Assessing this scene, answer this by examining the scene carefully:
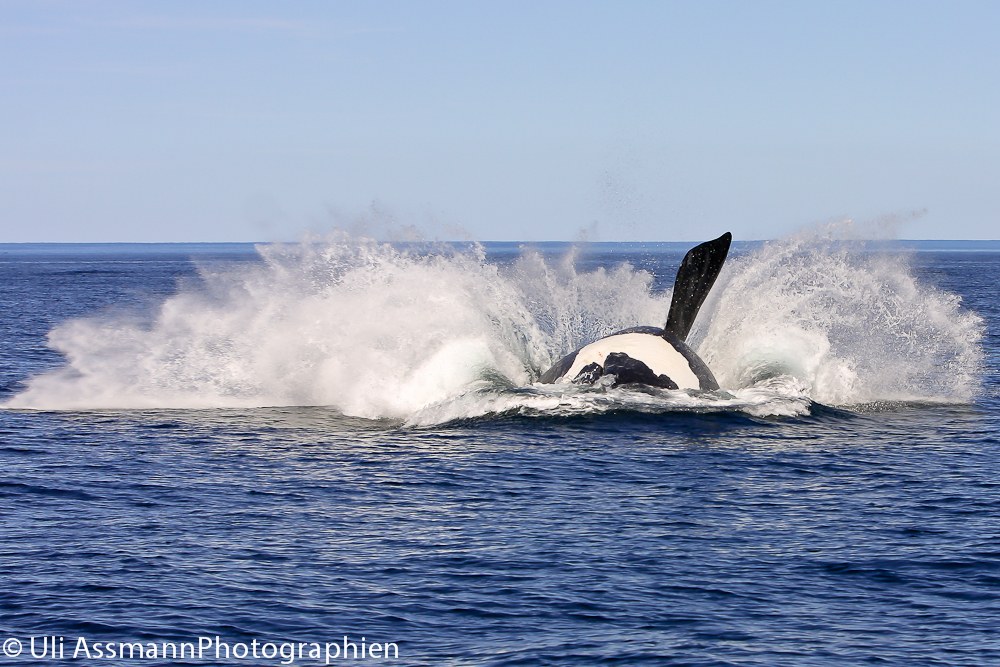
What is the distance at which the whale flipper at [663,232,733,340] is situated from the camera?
16547mm

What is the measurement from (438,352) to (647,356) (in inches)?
144

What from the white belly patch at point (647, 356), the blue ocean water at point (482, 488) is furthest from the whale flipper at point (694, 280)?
the blue ocean water at point (482, 488)

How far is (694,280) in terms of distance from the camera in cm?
1675

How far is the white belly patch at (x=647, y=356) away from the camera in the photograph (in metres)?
16.5

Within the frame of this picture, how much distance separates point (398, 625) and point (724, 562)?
2.97 meters

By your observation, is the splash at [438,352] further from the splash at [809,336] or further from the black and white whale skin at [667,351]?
the black and white whale skin at [667,351]

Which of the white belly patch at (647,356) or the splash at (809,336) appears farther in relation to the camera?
the splash at (809,336)

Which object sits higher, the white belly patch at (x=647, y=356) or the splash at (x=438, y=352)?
the splash at (x=438, y=352)

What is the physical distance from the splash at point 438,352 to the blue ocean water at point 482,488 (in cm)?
7

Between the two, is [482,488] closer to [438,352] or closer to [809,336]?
[438,352]

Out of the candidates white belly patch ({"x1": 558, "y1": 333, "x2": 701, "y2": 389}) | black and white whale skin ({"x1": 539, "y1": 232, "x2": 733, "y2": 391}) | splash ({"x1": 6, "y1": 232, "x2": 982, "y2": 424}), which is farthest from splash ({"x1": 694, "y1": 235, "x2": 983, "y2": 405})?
white belly patch ({"x1": 558, "y1": 333, "x2": 701, "y2": 389})

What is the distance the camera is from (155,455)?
13.6 meters

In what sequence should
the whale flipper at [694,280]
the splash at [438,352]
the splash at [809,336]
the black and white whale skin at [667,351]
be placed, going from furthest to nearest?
the splash at [809,336] → the splash at [438,352] → the whale flipper at [694,280] → the black and white whale skin at [667,351]

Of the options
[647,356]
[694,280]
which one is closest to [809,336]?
[694,280]
